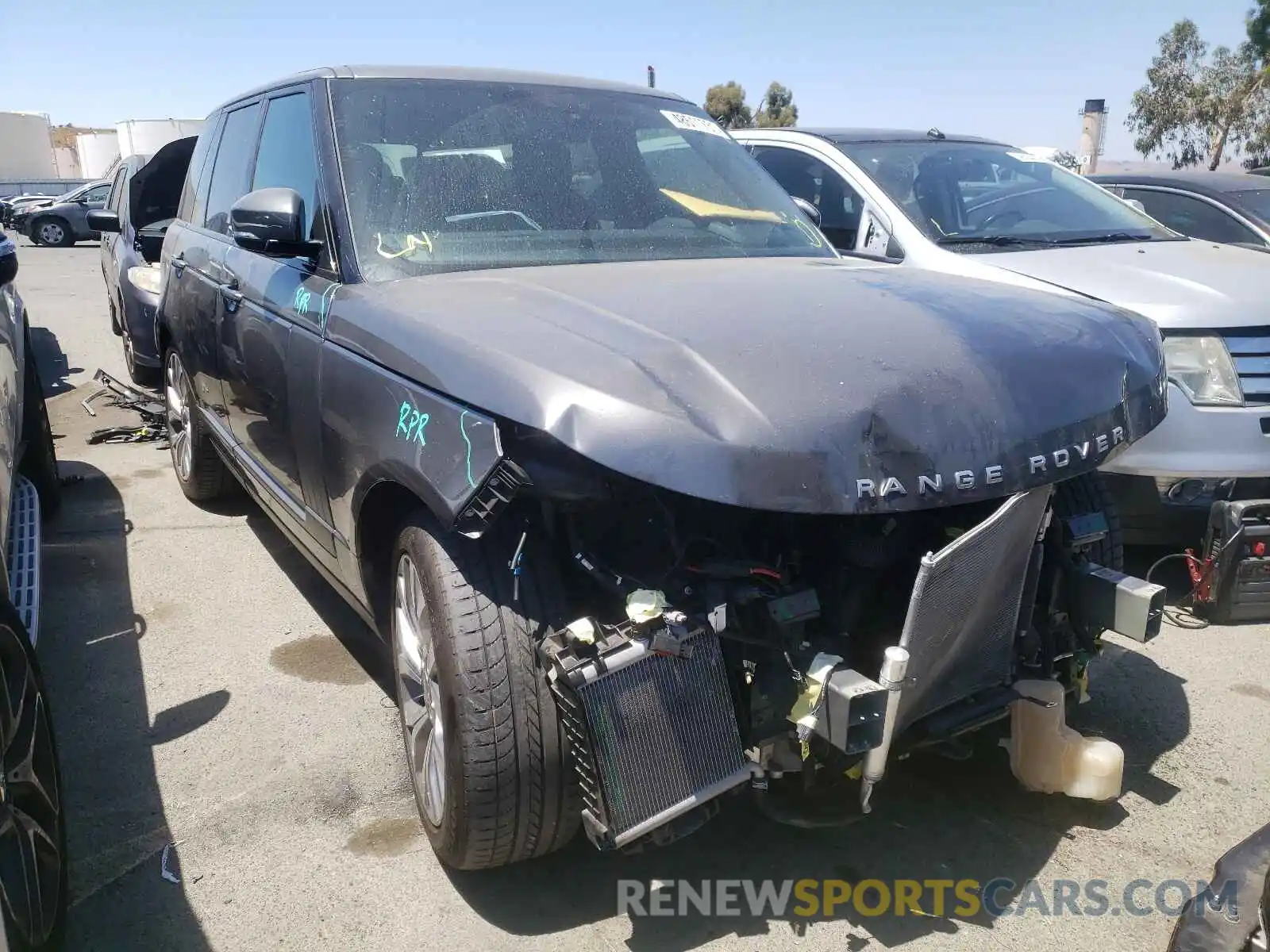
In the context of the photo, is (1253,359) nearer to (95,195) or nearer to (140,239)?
(140,239)

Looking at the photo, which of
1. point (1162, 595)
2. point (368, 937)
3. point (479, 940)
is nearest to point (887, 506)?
point (1162, 595)

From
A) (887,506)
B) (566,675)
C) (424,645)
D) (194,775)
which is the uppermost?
(887,506)

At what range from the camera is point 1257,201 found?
6.99m

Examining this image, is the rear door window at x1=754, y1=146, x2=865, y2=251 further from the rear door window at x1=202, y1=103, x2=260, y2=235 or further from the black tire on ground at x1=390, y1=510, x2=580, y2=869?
the black tire on ground at x1=390, y1=510, x2=580, y2=869

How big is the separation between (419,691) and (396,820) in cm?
42

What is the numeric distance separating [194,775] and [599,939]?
56.2 inches

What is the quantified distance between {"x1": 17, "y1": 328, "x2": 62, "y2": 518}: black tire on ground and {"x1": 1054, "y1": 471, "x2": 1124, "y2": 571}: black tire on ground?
14.1ft

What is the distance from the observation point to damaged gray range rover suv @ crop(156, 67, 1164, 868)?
6.59 feet

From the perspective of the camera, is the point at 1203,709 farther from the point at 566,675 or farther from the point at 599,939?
the point at 566,675

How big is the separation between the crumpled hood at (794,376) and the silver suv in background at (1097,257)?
3.06 feet

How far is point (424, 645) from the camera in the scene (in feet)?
8.43

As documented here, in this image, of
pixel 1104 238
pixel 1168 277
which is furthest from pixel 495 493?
pixel 1104 238

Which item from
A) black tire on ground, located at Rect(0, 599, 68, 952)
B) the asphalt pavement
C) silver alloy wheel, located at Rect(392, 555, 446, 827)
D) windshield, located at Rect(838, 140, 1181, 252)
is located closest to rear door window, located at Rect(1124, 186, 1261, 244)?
windshield, located at Rect(838, 140, 1181, 252)

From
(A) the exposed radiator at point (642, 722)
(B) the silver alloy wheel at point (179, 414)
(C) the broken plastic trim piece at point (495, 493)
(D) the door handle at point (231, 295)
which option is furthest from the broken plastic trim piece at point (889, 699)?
(B) the silver alloy wheel at point (179, 414)
